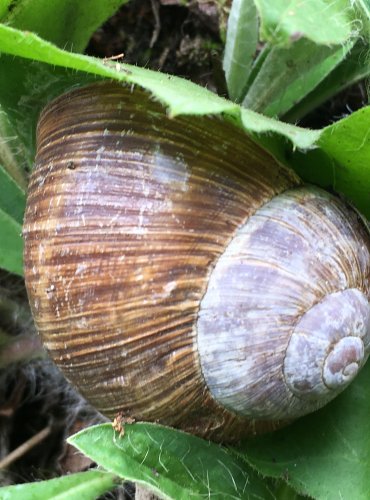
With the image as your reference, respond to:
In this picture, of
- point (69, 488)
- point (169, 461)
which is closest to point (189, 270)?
point (169, 461)

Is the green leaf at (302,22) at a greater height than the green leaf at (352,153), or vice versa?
the green leaf at (302,22)

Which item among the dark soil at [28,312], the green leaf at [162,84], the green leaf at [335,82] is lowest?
the dark soil at [28,312]

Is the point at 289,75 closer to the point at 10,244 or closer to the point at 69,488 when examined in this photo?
the point at 10,244

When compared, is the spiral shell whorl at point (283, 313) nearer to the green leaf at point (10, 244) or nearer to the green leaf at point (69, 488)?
the green leaf at point (69, 488)

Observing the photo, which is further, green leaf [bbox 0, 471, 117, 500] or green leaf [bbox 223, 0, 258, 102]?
green leaf [bbox 223, 0, 258, 102]

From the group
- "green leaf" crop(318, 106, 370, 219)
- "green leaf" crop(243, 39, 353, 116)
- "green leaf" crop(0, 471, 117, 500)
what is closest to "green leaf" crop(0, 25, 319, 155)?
"green leaf" crop(318, 106, 370, 219)

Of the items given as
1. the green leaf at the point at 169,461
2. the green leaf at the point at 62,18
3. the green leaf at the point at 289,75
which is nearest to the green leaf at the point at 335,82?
the green leaf at the point at 289,75

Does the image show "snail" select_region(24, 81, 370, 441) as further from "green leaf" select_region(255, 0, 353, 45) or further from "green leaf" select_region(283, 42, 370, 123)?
"green leaf" select_region(283, 42, 370, 123)
